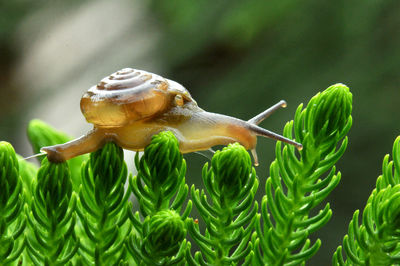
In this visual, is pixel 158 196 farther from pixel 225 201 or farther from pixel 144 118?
pixel 144 118

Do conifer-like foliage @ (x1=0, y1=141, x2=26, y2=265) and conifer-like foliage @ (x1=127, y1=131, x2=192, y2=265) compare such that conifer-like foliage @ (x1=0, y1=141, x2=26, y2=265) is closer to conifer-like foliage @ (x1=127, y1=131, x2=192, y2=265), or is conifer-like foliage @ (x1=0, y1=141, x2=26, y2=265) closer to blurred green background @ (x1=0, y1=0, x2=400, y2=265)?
conifer-like foliage @ (x1=127, y1=131, x2=192, y2=265)

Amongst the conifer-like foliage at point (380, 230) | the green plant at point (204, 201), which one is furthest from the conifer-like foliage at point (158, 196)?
the conifer-like foliage at point (380, 230)

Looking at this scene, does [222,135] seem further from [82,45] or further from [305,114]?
[82,45]

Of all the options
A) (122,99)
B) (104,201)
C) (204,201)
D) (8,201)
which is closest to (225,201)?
(204,201)

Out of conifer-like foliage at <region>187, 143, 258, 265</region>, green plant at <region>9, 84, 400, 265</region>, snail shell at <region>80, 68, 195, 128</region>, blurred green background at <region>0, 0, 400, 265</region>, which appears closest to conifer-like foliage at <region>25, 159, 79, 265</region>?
green plant at <region>9, 84, 400, 265</region>

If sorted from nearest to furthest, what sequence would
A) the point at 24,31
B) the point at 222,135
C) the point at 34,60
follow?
the point at 222,135 < the point at 24,31 < the point at 34,60

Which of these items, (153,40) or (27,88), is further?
(27,88)

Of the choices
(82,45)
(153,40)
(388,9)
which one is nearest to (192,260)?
(388,9)

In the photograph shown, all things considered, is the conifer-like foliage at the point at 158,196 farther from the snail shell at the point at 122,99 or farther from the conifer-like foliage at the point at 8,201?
the snail shell at the point at 122,99
